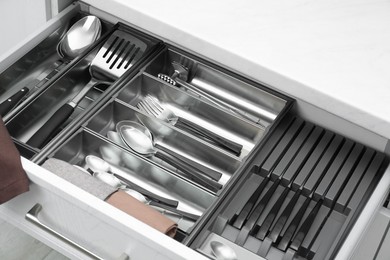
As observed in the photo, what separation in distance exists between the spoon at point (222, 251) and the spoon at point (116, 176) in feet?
0.41

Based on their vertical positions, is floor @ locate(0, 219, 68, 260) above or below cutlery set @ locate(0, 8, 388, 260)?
below

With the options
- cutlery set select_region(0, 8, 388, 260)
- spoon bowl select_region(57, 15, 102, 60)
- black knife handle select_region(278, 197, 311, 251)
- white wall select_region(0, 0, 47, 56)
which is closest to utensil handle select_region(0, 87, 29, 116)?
cutlery set select_region(0, 8, 388, 260)

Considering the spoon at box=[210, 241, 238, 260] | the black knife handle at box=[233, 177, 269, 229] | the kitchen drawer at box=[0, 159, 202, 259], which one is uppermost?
the black knife handle at box=[233, 177, 269, 229]

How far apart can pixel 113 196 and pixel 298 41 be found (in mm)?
454

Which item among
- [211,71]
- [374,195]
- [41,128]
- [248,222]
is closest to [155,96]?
[211,71]

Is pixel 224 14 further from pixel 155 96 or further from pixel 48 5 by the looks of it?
pixel 48 5

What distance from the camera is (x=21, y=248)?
1.77m

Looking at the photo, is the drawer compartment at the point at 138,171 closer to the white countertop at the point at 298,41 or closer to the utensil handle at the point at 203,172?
the utensil handle at the point at 203,172

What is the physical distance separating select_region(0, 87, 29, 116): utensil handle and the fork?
226 mm

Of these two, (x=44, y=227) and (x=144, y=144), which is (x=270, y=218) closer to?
(x=144, y=144)

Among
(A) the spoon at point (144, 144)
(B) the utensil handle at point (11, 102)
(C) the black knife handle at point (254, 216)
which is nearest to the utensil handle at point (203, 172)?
(A) the spoon at point (144, 144)

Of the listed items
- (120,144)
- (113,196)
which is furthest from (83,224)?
(120,144)

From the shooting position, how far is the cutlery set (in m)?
1.14

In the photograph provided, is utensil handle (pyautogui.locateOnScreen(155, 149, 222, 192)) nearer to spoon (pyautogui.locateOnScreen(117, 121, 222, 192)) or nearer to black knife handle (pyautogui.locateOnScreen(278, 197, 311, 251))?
spoon (pyautogui.locateOnScreen(117, 121, 222, 192))
